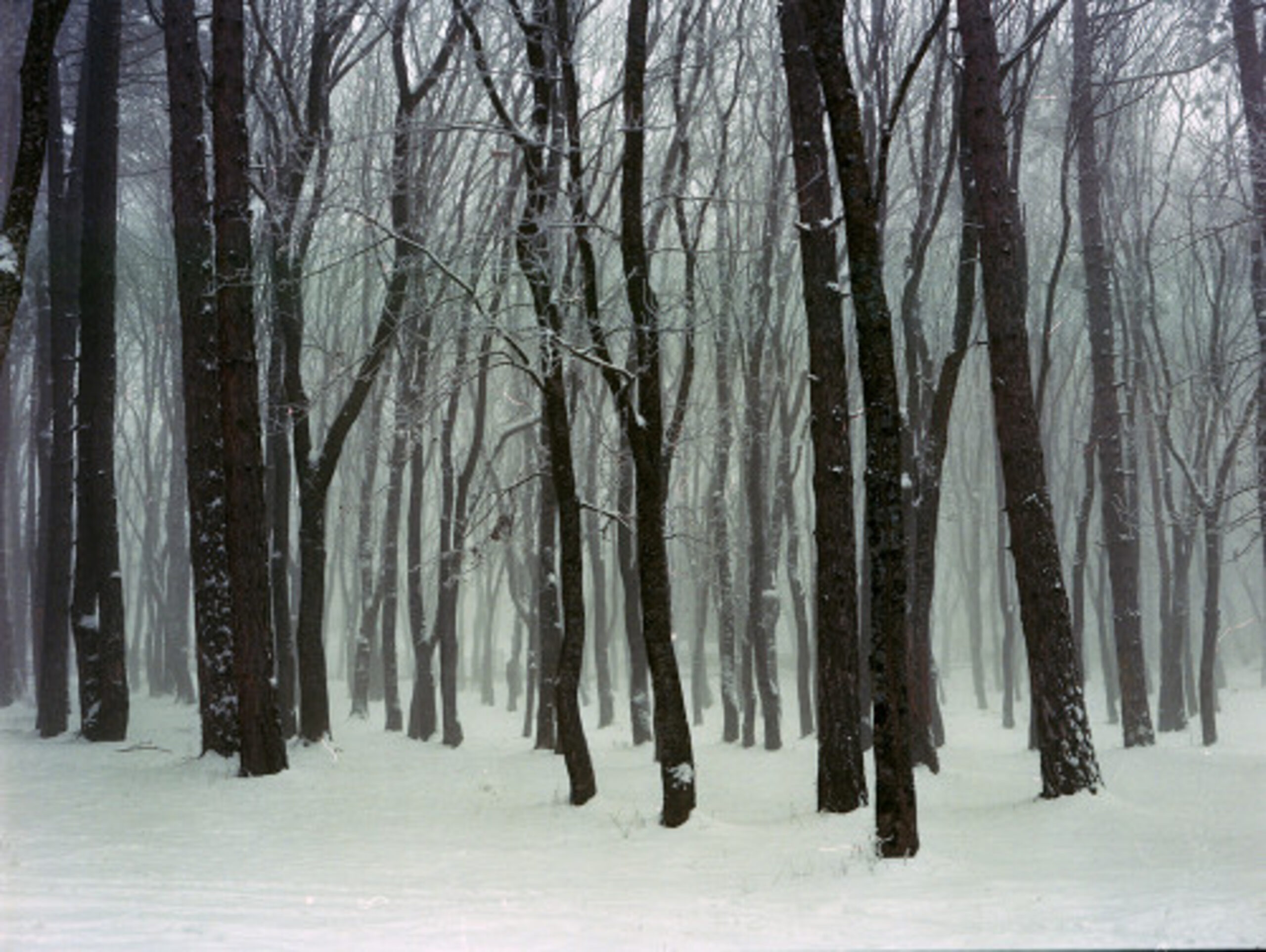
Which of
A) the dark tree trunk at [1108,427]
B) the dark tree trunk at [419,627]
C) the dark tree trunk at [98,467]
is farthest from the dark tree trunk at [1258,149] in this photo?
the dark tree trunk at [98,467]

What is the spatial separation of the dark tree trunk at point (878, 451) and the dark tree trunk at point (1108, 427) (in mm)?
8762

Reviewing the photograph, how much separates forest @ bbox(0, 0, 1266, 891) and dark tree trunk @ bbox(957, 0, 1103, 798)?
39 millimetres

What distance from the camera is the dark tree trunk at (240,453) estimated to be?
11297 millimetres

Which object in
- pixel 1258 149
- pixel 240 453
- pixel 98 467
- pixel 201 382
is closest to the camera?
pixel 240 453

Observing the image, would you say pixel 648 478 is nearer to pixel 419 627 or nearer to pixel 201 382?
pixel 201 382

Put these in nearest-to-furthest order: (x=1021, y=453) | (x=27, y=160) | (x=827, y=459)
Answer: (x=27, y=160) < (x=1021, y=453) < (x=827, y=459)

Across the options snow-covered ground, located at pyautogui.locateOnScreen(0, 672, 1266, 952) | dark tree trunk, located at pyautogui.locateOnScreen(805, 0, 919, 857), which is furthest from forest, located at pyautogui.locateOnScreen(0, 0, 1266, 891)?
snow-covered ground, located at pyautogui.locateOnScreen(0, 672, 1266, 952)

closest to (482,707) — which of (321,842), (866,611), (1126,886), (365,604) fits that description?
(365,604)

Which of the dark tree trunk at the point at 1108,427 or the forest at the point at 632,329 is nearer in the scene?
the forest at the point at 632,329

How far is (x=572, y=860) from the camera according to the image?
26.8 feet

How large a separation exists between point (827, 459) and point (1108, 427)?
846 cm

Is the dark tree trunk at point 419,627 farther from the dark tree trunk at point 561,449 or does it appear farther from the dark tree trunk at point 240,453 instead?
the dark tree trunk at point 561,449

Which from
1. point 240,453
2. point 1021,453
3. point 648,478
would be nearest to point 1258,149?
point 1021,453

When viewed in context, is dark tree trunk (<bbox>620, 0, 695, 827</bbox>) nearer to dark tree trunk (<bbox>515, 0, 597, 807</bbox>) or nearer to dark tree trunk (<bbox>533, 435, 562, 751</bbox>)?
dark tree trunk (<bbox>515, 0, 597, 807</bbox>)
